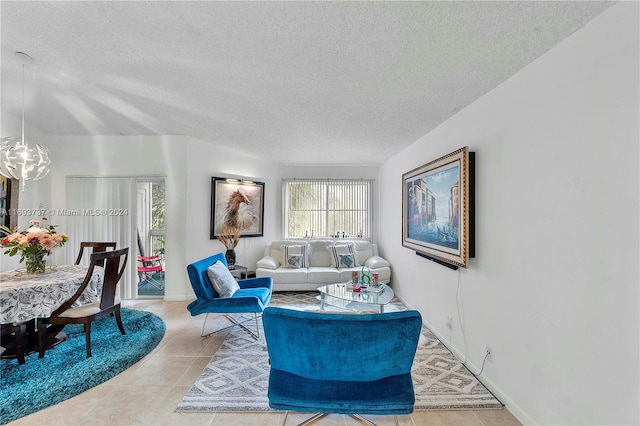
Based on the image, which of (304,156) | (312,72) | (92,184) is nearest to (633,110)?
(312,72)

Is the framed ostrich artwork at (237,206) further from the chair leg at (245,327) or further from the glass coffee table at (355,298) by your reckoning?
the glass coffee table at (355,298)

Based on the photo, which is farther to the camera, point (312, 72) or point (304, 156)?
point (304, 156)

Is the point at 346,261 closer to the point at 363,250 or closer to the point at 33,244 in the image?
the point at 363,250

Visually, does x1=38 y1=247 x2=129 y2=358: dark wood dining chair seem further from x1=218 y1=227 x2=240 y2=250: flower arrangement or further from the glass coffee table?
the glass coffee table

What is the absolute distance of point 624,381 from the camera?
53.4 inches

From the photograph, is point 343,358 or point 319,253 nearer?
point 343,358

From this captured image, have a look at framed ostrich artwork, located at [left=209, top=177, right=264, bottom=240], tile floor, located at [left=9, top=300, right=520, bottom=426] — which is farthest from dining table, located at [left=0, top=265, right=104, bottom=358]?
framed ostrich artwork, located at [left=209, top=177, right=264, bottom=240]

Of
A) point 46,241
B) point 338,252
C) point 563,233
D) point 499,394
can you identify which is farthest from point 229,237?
point 563,233

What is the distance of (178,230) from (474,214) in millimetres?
4098

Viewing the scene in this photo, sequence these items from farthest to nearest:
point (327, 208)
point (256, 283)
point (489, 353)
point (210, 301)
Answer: point (327, 208) < point (256, 283) < point (210, 301) < point (489, 353)

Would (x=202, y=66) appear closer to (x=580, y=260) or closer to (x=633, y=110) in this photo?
(x=633, y=110)

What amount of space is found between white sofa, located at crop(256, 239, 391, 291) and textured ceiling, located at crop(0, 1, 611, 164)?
96.9 inches

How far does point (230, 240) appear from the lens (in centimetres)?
494

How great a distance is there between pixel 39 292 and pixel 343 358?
9.00ft
